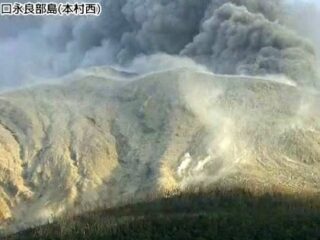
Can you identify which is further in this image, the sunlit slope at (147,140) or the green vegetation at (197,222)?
the sunlit slope at (147,140)

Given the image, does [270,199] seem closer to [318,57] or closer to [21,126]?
[21,126]

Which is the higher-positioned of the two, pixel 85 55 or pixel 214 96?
pixel 214 96

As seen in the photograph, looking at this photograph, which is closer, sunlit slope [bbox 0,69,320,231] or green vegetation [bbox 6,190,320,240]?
green vegetation [bbox 6,190,320,240]

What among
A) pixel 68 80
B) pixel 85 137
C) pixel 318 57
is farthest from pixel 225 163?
pixel 318 57
